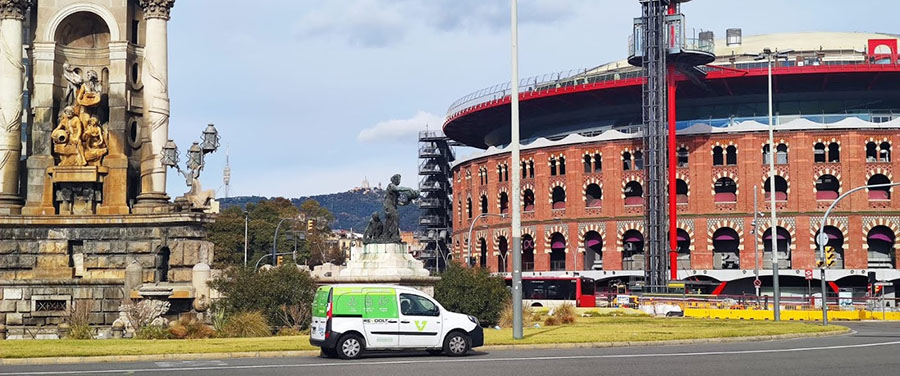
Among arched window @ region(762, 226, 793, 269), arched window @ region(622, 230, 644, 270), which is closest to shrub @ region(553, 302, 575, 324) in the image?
arched window @ region(622, 230, 644, 270)

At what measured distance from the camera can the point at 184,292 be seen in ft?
113

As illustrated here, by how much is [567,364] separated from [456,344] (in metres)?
3.53

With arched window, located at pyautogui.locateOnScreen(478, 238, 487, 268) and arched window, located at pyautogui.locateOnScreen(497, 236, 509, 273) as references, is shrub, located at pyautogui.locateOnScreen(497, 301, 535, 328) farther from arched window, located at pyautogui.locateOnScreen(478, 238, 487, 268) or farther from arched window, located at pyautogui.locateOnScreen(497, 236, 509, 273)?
arched window, located at pyautogui.locateOnScreen(478, 238, 487, 268)

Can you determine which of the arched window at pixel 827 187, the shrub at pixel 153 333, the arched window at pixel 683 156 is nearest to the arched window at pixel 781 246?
the arched window at pixel 827 187

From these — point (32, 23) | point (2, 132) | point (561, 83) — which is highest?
point (561, 83)

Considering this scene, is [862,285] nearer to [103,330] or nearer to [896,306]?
[896,306]

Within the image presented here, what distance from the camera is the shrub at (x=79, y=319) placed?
3095 centimetres

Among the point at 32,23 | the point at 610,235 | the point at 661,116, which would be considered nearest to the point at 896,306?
the point at 661,116

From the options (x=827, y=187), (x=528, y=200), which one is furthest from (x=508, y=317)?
(x=528, y=200)

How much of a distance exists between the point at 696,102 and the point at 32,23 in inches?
2700

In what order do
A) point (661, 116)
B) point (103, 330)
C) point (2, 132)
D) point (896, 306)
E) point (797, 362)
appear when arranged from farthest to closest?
point (661, 116) → point (896, 306) → point (2, 132) → point (103, 330) → point (797, 362)

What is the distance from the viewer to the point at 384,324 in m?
23.6

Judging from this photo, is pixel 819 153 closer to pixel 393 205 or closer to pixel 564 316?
pixel 564 316

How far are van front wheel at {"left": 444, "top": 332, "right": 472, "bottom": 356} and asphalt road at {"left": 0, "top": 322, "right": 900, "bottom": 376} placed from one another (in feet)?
0.81
